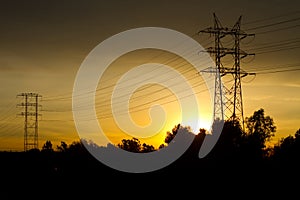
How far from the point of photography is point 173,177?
52.6m

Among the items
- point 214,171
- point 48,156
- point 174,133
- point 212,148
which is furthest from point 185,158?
point 48,156

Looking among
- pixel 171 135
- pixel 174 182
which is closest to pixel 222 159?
pixel 174 182

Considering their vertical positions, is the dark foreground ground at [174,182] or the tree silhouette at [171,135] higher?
the tree silhouette at [171,135]

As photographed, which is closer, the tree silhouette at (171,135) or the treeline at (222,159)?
the treeline at (222,159)

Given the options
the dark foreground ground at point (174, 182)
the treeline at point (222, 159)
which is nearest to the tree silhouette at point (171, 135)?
the treeline at point (222, 159)

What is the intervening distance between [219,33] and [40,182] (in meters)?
26.4

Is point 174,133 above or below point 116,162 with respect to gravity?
above

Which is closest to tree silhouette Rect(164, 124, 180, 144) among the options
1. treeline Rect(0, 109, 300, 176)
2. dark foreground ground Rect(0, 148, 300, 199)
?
treeline Rect(0, 109, 300, 176)

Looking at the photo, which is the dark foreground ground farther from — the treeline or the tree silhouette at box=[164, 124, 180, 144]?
the tree silhouette at box=[164, 124, 180, 144]

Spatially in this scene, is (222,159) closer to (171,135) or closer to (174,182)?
(174,182)

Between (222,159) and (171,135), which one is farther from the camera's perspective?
(171,135)

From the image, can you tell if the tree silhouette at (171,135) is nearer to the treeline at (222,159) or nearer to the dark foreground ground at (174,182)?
the treeline at (222,159)

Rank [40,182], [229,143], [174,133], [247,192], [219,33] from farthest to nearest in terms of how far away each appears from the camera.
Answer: [174,133]
[40,182]
[229,143]
[219,33]
[247,192]

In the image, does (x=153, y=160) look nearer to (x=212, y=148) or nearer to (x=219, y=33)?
(x=212, y=148)
